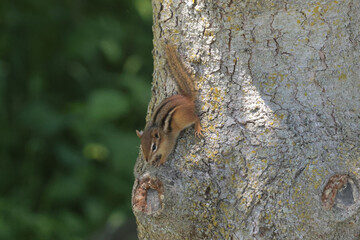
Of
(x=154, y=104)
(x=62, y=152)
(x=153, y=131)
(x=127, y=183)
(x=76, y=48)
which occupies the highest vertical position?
(x=76, y=48)

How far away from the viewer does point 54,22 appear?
5199 mm

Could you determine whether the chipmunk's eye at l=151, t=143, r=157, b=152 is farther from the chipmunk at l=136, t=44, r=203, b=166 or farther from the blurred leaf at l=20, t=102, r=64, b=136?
the blurred leaf at l=20, t=102, r=64, b=136

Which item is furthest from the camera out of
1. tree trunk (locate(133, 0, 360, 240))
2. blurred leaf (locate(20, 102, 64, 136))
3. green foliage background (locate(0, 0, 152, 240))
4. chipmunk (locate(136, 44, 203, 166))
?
blurred leaf (locate(20, 102, 64, 136))

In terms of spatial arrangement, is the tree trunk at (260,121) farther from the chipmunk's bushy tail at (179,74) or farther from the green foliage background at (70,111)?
the green foliage background at (70,111)

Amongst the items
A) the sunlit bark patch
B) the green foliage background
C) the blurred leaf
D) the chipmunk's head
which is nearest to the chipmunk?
the chipmunk's head

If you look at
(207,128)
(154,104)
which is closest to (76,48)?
(154,104)

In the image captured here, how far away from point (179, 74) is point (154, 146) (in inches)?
12.4

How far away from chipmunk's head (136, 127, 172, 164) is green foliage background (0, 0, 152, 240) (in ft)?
7.58

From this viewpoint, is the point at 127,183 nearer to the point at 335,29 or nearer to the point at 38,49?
the point at 38,49

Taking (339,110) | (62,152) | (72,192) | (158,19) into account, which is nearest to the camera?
(339,110)

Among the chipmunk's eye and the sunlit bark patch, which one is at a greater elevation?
the chipmunk's eye

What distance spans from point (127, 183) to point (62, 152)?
2.45ft

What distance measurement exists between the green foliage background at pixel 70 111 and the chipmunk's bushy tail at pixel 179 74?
7.95 feet

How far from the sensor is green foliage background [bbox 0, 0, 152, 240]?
4660 mm
